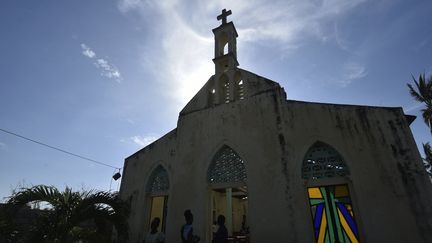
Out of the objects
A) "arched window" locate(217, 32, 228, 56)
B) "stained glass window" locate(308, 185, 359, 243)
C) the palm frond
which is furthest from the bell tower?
the palm frond

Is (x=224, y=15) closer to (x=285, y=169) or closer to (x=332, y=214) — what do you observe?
(x=285, y=169)

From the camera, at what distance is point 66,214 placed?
5.78m

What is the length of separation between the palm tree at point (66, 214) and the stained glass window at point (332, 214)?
5781 mm

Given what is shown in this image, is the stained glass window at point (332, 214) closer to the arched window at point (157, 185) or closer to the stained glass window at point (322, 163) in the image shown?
the stained glass window at point (322, 163)

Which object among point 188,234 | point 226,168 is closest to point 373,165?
point 226,168

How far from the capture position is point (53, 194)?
5.93m

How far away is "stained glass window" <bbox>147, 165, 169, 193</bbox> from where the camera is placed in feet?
31.1

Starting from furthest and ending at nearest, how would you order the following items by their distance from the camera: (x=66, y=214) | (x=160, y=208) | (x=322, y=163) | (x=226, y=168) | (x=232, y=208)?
1. (x=232, y=208)
2. (x=160, y=208)
3. (x=226, y=168)
4. (x=322, y=163)
5. (x=66, y=214)

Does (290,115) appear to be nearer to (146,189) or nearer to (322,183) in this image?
(322,183)

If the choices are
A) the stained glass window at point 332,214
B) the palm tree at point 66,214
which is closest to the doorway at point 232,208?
the stained glass window at point 332,214

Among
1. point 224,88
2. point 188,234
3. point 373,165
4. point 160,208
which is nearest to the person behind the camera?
point 188,234

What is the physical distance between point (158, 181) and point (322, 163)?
6.17 metres

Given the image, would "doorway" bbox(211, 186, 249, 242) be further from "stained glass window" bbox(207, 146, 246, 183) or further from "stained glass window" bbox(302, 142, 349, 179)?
"stained glass window" bbox(302, 142, 349, 179)

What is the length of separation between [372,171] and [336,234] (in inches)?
77.2
